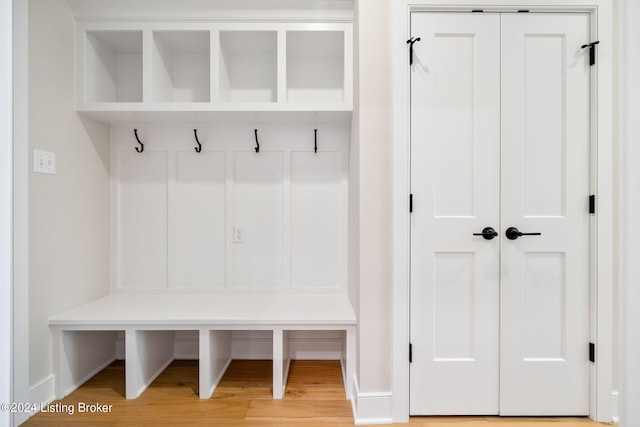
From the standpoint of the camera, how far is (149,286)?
7.63 feet

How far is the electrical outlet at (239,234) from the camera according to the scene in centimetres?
233

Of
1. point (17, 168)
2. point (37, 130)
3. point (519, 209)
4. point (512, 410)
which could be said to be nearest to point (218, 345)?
point (17, 168)

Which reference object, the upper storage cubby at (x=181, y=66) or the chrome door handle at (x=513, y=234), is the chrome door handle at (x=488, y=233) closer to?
the chrome door handle at (x=513, y=234)

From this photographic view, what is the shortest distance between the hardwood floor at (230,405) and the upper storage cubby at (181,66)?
175cm

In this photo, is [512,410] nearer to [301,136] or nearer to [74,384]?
[301,136]

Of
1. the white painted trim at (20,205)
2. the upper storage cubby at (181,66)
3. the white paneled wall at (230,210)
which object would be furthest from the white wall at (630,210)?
the white painted trim at (20,205)

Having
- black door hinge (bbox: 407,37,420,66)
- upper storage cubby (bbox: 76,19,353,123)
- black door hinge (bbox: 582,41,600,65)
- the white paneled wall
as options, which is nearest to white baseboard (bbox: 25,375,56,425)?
the white paneled wall

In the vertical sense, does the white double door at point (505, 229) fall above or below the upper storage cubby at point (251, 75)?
below

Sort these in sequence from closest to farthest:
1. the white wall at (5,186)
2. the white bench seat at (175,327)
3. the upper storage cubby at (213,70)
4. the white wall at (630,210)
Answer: the white wall at (630,210)
the white wall at (5,186)
the white bench seat at (175,327)
the upper storage cubby at (213,70)

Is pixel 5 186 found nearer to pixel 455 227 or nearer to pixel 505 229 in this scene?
pixel 455 227

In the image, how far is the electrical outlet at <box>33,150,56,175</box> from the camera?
1722 mm

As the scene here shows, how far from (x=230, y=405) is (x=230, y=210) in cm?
119

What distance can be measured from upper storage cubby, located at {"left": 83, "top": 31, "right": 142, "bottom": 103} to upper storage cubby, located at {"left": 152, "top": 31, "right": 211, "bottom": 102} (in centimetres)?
→ 17

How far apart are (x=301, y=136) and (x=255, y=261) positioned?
0.93 metres
